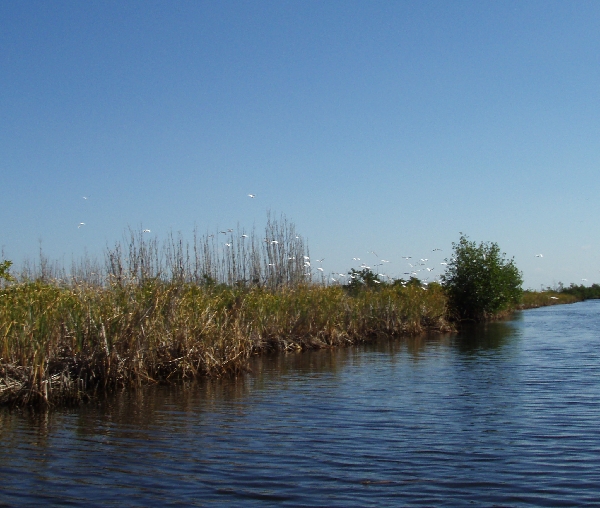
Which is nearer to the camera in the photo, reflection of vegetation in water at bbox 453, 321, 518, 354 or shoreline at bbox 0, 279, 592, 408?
shoreline at bbox 0, 279, 592, 408

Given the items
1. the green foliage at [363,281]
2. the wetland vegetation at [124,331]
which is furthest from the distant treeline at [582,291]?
the wetland vegetation at [124,331]

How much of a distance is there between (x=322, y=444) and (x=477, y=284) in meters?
40.0

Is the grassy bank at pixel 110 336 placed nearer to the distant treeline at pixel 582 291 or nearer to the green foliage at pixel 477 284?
the green foliage at pixel 477 284

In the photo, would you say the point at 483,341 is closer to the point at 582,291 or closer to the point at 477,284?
the point at 477,284

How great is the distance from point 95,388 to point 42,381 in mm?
1474

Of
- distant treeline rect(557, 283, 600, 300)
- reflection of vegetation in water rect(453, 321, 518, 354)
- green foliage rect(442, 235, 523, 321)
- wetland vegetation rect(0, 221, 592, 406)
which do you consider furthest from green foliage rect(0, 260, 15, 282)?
distant treeline rect(557, 283, 600, 300)

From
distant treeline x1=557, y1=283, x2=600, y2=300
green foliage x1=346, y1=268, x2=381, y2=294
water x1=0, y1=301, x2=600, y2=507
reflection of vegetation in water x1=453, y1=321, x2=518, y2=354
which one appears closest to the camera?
water x1=0, y1=301, x2=600, y2=507

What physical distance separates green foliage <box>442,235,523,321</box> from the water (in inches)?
1232

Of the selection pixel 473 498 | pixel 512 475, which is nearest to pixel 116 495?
pixel 473 498

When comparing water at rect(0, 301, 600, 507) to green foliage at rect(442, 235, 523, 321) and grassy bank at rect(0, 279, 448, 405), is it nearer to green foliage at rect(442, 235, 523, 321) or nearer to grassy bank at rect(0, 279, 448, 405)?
grassy bank at rect(0, 279, 448, 405)

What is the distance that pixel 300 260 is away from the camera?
4084 centimetres

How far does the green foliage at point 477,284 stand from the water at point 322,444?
103 ft

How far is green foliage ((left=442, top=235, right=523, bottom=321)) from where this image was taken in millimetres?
47844

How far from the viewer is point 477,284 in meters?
47.6
